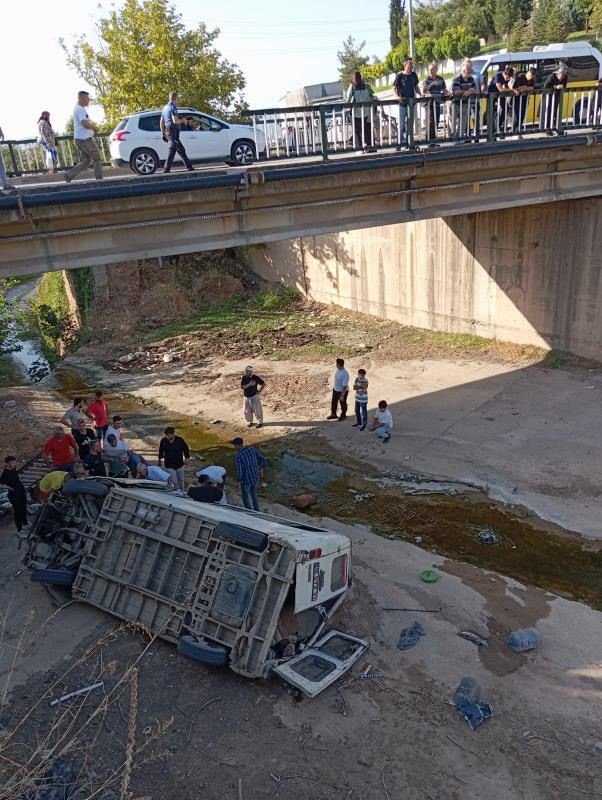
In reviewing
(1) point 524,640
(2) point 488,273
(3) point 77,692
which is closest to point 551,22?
(2) point 488,273

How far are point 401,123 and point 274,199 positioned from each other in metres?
3.56

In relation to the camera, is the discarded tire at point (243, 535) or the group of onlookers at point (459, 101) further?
the group of onlookers at point (459, 101)

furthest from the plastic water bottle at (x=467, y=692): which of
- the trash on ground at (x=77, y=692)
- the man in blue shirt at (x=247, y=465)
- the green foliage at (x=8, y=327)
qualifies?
the green foliage at (x=8, y=327)

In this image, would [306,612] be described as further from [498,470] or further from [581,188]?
[581,188]

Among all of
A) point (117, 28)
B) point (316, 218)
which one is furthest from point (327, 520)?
point (117, 28)

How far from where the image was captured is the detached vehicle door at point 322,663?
602 centimetres

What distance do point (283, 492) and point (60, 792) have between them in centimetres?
646

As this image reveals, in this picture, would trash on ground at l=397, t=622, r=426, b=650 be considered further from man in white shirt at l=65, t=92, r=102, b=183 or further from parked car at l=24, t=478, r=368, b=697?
man in white shirt at l=65, t=92, r=102, b=183

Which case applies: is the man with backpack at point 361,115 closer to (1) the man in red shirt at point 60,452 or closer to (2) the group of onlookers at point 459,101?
(2) the group of onlookers at point 459,101

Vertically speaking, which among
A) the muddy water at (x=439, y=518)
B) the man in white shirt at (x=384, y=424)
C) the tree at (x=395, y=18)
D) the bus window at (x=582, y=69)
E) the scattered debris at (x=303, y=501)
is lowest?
the muddy water at (x=439, y=518)

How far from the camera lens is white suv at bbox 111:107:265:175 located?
542 inches

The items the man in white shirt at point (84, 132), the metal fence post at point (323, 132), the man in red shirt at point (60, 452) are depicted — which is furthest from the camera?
the man in white shirt at point (84, 132)

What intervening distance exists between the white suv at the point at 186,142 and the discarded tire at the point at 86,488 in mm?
8450

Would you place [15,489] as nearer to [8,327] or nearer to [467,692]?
[467,692]
